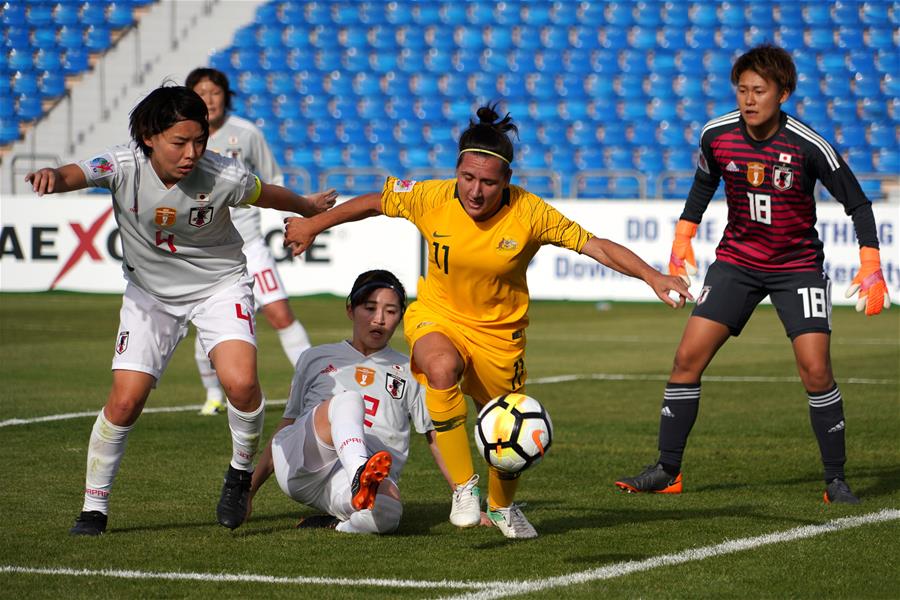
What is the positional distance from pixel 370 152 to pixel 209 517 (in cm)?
2101

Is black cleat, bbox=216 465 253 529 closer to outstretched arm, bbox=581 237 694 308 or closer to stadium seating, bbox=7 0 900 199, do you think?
outstretched arm, bbox=581 237 694 308

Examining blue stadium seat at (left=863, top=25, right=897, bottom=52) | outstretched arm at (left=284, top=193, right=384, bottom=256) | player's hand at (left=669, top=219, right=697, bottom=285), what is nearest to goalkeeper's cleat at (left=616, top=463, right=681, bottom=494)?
player's hand at (left=669, top=219, right=697, bottom=285)

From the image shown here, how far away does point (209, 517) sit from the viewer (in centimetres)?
638

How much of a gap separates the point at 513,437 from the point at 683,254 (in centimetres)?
198

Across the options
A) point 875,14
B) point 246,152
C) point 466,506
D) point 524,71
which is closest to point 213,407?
point 246,152

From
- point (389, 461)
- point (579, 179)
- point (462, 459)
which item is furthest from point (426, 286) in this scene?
point (579, 179)

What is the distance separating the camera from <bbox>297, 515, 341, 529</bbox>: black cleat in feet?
20.2

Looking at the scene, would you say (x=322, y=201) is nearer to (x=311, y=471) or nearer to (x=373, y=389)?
(x=373, y=389)

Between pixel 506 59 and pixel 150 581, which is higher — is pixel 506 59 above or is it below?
above

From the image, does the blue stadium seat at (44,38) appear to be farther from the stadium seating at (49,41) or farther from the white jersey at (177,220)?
the white jersey at (177,220)

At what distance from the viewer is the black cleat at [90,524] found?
5871 mm

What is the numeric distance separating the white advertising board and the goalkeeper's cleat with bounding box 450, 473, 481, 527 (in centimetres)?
1551

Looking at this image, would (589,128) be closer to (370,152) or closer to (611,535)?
(370,152)

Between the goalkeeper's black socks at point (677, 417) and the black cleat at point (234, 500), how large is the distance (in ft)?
7.83
